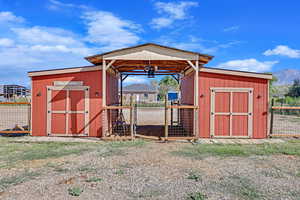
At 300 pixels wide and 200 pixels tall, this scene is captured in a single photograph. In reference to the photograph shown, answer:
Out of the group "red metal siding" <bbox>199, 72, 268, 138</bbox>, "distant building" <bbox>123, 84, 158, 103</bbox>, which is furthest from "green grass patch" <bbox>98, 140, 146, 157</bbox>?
"distant building" <bbox>123, 84, 158, 103</bbox>

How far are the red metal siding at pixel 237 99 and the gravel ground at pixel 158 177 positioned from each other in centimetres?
242

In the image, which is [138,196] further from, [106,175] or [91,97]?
[91,97]

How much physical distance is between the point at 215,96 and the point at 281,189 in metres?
4.68

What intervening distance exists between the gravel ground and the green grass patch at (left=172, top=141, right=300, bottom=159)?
36 centimetres

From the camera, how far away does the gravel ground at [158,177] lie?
10.7 ft

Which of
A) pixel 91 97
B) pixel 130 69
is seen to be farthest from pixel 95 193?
pixel 130 69

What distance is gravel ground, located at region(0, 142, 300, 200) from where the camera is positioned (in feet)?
10.7

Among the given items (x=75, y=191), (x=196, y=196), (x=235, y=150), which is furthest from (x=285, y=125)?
(x=75, y=191)

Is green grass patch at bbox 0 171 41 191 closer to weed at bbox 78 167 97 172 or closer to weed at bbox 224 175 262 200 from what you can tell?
weed at bbox 78 167 97 172

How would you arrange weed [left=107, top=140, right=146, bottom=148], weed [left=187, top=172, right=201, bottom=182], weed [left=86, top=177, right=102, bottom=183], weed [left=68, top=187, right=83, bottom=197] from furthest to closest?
weed [left=107, top=140, right=146, bottom=148] < weed [left=187, top=172, right=201, bottom=182] < weed [left=86, top=177, right=102, bottom=183] < weed [left=68, top=187, right=83, bottom=197]

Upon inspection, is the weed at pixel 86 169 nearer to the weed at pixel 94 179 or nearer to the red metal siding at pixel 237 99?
the weed at pixel 94 179

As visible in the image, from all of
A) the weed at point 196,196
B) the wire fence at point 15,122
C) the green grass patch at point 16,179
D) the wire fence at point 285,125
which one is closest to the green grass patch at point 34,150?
the green grass patch at point 16,179

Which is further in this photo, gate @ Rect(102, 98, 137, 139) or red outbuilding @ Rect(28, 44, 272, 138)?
red outbuilding @ Rect(28, 44, 272, 138)

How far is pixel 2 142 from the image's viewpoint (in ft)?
22.6
